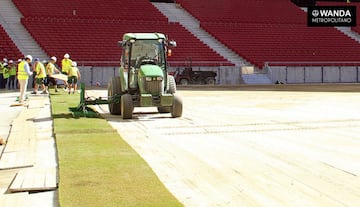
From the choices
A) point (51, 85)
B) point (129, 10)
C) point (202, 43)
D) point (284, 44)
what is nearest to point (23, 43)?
point (51, 85)

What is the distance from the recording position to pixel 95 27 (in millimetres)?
33500

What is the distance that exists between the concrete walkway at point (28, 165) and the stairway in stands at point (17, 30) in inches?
803

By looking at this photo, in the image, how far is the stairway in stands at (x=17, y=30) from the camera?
29958mm

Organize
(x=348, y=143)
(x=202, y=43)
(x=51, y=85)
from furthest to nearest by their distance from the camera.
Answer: (x=202, y=43), (x=51, y=85), (x=348, y=143)

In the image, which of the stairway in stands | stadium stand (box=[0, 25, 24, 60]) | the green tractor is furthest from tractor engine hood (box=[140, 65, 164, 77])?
the stairway in stands

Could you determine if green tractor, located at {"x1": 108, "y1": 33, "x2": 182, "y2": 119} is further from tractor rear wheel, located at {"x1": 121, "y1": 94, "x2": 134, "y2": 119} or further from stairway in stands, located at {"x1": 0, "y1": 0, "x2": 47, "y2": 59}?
stairway in stands, located at {"x1": 0, "y1": 0, "x2": 47, "y2": 59}

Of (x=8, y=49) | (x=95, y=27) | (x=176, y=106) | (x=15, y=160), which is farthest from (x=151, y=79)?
(x=95, y=27)

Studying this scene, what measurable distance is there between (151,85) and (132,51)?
3.94ft

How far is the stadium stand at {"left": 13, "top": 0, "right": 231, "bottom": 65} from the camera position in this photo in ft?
101

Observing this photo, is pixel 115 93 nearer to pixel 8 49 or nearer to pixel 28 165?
pixel 28 165

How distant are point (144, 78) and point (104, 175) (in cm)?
594

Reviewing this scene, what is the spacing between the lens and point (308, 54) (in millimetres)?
36344

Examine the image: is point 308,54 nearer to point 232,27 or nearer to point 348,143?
point 232,27

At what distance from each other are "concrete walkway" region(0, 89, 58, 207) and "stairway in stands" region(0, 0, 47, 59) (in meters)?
20.4
